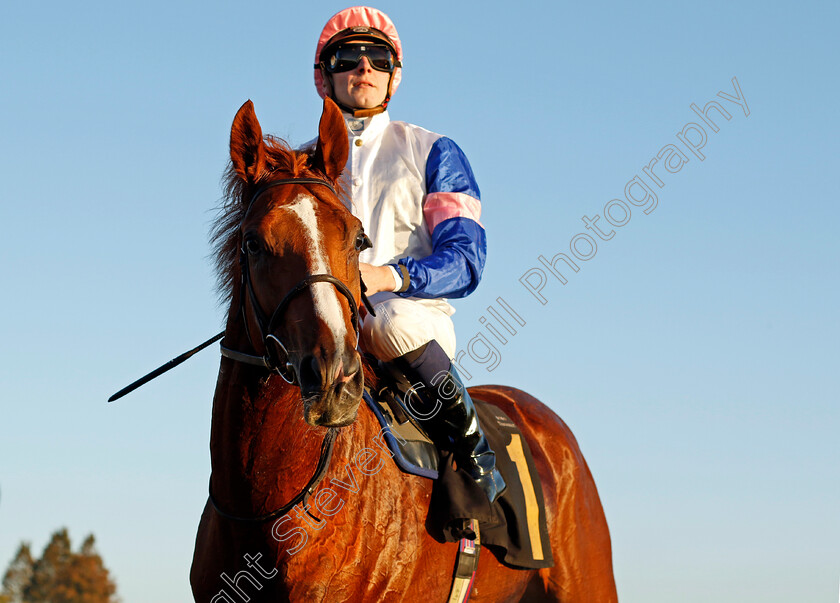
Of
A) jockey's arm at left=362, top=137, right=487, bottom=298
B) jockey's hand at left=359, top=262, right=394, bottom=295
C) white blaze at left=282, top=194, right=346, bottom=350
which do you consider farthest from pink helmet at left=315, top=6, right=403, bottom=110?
white blaze at left=282, top=194, right=346, bottom=350

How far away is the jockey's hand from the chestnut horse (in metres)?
0.38

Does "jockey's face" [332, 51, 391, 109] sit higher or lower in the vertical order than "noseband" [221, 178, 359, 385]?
higher

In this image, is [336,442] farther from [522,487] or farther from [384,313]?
[522,487]

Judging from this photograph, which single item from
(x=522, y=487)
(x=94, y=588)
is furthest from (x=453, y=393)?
(x=94, y=588)

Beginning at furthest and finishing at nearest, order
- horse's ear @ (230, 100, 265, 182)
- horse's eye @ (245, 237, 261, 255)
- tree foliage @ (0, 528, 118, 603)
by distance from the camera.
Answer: tree foliage @ (0, 528, 118, 603) < horse's ear @ (230, 100, 265, 182) < horse's eye @ (245, 237, 261, 255)

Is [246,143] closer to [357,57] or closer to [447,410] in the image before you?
[357,57]

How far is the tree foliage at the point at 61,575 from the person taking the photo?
87.5ft

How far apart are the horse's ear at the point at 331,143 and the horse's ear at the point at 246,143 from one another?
0.27 metres

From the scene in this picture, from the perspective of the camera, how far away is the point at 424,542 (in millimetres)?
4324

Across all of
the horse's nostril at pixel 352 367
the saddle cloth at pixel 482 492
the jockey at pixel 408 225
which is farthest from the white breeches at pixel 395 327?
the horse's nostril at pixel 352 367

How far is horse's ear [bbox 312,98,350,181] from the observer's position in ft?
13.8

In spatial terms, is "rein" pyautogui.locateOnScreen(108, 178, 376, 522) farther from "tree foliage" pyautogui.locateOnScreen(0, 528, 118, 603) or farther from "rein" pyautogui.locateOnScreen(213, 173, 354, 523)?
"tree foliage" pyautogui.locateOnScreen(0, 528, 118, 603)

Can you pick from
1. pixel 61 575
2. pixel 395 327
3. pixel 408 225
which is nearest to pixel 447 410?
pixel 395 327

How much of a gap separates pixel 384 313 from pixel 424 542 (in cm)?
109
